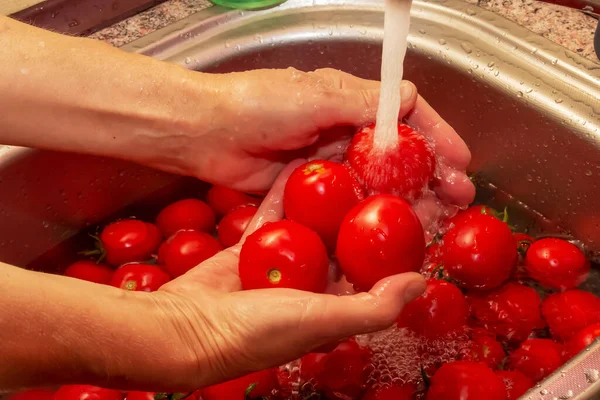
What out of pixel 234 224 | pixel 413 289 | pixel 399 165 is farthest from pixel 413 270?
pixel 234 224

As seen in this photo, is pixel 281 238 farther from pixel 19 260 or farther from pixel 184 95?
pixel 19 260

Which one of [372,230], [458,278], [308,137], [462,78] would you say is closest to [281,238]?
[372,230]

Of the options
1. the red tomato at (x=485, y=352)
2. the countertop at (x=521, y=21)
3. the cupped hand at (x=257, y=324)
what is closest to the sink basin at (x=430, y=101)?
the countertop at (x=521, y=21)

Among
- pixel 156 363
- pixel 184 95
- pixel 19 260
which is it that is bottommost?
pixel 19 260

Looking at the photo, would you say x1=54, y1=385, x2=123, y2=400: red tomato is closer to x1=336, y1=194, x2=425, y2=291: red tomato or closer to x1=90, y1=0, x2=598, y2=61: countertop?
x1=336, y1=194, x2=425, y2=291: red tomato

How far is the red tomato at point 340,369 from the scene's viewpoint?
913 mm

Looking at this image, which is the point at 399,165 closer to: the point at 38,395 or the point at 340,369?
the point at 340,369

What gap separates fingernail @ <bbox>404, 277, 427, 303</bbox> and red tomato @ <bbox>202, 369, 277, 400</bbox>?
0.83 feet

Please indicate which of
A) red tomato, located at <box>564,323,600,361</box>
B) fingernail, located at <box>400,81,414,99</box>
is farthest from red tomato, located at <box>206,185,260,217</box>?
red tomato, located at <box>564,323,600,361</box>

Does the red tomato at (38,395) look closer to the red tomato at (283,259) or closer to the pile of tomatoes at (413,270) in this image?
the pile of tomatoes at (413,270)

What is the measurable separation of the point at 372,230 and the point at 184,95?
421 mm

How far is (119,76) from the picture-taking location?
1029mm

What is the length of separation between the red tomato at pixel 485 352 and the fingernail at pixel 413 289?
0.23 meters

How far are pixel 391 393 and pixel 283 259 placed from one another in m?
0.27
